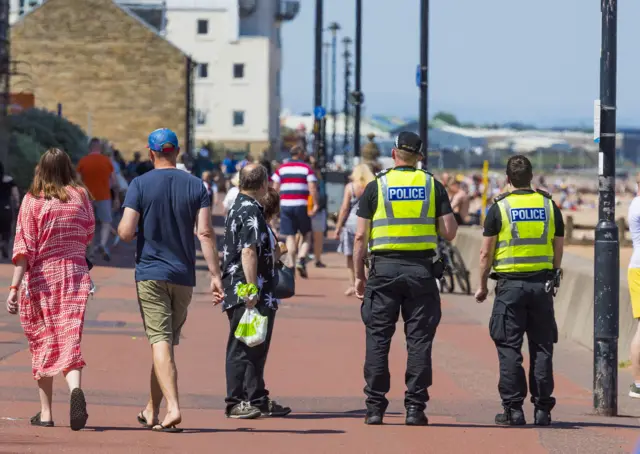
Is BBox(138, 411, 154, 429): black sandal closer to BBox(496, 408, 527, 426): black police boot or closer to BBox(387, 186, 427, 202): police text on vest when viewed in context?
BBox(387, 186, 427, 202): police text on vest

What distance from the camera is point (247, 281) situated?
9344mm

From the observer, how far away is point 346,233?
18.5 metres

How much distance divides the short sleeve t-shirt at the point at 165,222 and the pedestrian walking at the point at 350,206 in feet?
25.9

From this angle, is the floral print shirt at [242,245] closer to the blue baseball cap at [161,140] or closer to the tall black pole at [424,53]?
the blue baseball cap at [161,140]

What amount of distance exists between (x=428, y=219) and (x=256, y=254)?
3.63 ft

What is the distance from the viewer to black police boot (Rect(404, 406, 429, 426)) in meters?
9.26

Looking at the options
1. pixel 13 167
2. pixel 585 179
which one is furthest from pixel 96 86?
pixel 585 179

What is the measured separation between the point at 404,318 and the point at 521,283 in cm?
81

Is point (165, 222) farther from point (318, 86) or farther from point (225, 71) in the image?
point (225, 71)

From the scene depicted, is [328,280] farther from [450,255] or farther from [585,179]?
[585,179]

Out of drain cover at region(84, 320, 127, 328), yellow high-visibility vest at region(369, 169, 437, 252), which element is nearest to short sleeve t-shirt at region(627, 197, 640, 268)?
yellow high-visibility vest at region(369, 169, 437, 252)

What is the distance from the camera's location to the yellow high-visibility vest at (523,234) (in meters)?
9.48

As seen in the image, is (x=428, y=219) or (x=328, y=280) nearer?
(x=428, y=219)

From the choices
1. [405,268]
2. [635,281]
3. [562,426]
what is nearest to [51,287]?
[405,268]
